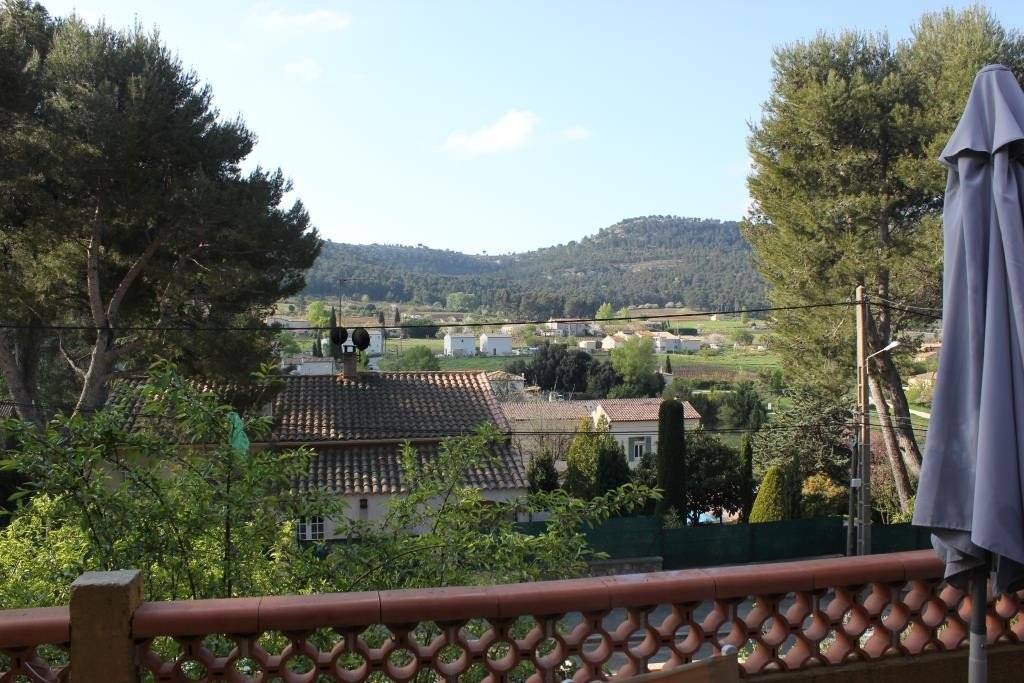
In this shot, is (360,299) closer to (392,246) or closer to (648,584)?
(392,246)

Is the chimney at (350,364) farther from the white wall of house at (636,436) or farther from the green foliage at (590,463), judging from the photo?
the white wall of house at (636,436)

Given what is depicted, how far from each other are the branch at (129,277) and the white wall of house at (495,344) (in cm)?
7607

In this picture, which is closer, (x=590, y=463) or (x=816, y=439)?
(x=816, y=439)

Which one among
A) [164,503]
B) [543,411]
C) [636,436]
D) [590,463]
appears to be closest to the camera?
[164,503]

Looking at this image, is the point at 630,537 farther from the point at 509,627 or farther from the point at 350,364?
the point at 509,627

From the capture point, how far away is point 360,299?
93.4 metres

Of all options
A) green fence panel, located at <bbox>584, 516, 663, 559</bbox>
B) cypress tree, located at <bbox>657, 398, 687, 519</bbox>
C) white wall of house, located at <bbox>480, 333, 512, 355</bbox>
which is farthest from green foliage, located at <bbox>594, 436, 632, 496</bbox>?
white wall of house, located at <bbox>480, 333, 512, 355</bbox>

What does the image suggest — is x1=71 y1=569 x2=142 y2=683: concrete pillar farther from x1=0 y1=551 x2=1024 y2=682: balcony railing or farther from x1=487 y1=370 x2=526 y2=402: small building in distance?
x1=487 y1=370 x2=526 y2=402: small building in distance

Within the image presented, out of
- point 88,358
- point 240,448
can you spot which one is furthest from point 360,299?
point 240,448

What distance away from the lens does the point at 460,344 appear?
3932 inches

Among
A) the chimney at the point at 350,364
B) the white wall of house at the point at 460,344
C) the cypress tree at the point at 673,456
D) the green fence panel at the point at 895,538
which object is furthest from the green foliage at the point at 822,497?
the white wall of house at the point at 460,344

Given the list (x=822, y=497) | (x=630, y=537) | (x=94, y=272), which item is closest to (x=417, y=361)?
(x=822, y=497)

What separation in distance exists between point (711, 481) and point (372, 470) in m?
11.6

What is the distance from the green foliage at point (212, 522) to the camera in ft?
10.6
